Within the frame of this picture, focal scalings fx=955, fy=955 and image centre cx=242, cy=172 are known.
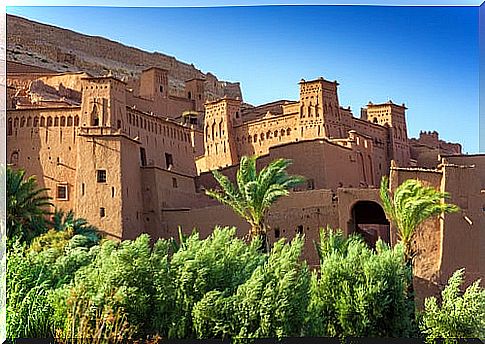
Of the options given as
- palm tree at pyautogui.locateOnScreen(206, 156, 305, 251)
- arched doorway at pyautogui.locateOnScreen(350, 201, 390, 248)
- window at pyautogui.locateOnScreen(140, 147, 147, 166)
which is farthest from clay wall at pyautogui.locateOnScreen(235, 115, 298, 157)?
palm tree at pyautogui.locateOnScreen(206, 156, 305, 251)

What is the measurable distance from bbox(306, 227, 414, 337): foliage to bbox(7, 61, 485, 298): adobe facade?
221 cm

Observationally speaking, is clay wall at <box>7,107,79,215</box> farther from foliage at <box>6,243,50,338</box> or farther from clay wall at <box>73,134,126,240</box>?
foliage at <box>6,243,50,338</box>

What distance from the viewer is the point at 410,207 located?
601 inches

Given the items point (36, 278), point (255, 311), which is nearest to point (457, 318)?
point (255, 311)

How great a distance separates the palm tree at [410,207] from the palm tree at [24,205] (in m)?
5.71

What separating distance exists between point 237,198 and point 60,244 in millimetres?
3150

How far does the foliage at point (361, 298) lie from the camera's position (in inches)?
521

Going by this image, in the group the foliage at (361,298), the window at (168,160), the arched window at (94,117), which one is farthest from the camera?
the window at (168,160)

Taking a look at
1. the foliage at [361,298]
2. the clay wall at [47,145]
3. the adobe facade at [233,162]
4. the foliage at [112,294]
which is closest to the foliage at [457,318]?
the foliage at [361,298]

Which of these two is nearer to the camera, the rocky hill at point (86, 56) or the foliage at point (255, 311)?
the foliage at point (255, 311)

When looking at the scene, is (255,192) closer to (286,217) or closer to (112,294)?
(286,217)

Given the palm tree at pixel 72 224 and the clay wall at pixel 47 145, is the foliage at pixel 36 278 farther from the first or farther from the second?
the clay wall at pixel 47 145

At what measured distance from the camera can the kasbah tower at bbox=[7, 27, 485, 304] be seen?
16.4 metres

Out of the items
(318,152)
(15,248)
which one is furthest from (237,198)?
(15,248)
